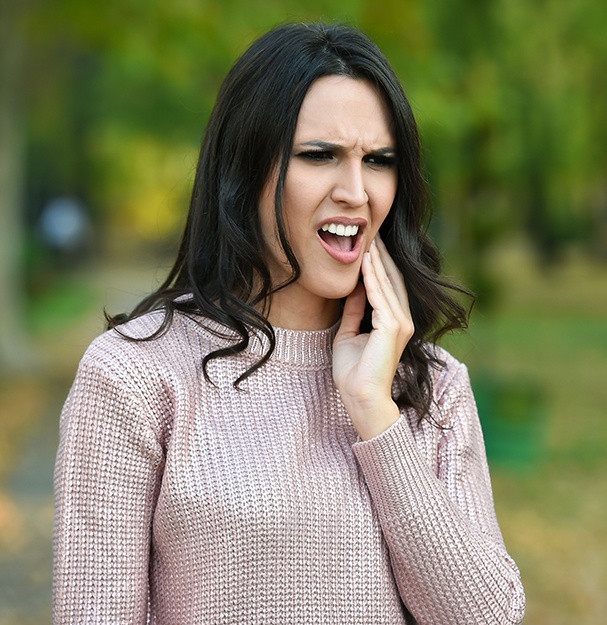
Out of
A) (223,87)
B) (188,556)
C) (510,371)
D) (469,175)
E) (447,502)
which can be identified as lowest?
(510,371)

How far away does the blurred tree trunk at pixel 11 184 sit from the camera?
12188 mm

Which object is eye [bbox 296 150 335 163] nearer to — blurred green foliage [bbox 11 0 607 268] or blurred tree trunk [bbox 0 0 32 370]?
blurred green foliage [bbox 11 0 607 268]

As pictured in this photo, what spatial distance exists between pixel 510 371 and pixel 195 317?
1323 cm

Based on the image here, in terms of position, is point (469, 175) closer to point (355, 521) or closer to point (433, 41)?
point (433, 41)

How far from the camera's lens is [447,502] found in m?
2.24

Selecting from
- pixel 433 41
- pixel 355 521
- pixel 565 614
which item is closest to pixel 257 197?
pixel 355 521

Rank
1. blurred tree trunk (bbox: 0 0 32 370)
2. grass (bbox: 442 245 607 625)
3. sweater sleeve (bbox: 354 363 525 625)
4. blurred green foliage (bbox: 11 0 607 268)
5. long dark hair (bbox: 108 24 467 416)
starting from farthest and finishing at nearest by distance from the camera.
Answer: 1. blurred tree trunk (bbox: 0 0 32 370)
2. blurred green foliage (bbox: 11 0 607 268)
3. grass (bbox: 442 245 607 625)
4. long dark hair (bbox: 108 24 467 416)
5. sweater sleeve (bbox: 354 363 525 625)

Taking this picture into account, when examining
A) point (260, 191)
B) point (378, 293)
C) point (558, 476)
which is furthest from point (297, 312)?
point (558, 476)

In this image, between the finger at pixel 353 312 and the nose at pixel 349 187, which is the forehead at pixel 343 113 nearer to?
the nose at pixel 349 187

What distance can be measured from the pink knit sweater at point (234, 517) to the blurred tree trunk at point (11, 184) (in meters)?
10.8

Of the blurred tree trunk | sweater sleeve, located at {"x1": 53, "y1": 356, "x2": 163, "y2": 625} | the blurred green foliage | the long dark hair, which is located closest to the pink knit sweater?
sweater sleeve, located at {"x1": 53, "y1": 356, "x2": 163, "y2": 625}

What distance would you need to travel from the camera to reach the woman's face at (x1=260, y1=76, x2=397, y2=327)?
2281 mm

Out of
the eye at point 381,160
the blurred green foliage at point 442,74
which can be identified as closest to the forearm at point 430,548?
the eye at point 381,160

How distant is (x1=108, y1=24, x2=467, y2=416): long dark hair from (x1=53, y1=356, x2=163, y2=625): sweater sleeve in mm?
222
